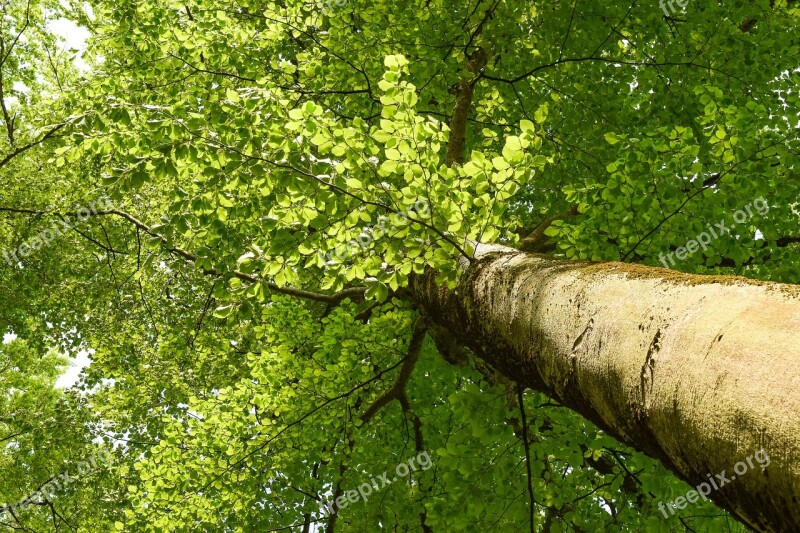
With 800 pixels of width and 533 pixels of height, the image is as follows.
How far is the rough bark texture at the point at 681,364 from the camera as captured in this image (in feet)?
3.66

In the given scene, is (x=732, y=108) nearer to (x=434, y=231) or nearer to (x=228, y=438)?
(x=434, y=231)

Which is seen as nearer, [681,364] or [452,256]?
[681,364]

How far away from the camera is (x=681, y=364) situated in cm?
140

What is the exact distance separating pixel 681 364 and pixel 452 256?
1.70 meters

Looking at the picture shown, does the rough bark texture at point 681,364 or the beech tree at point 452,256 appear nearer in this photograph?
the rough bark texture at point 681,364

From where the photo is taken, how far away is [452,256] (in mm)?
3025

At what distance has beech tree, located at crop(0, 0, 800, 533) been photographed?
171 centimetres

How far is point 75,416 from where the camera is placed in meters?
11.0

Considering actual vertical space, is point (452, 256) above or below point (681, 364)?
above

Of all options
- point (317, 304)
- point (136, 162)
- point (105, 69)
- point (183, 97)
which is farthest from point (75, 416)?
point (136, 162)

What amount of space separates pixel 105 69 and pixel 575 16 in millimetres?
5284

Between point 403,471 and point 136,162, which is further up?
point 136,162

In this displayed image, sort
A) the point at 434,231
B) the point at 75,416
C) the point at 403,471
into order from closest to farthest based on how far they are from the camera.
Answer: the point at 434,231 < the point at 403,471 < the point at 75,416

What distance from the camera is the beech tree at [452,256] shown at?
1705mm
